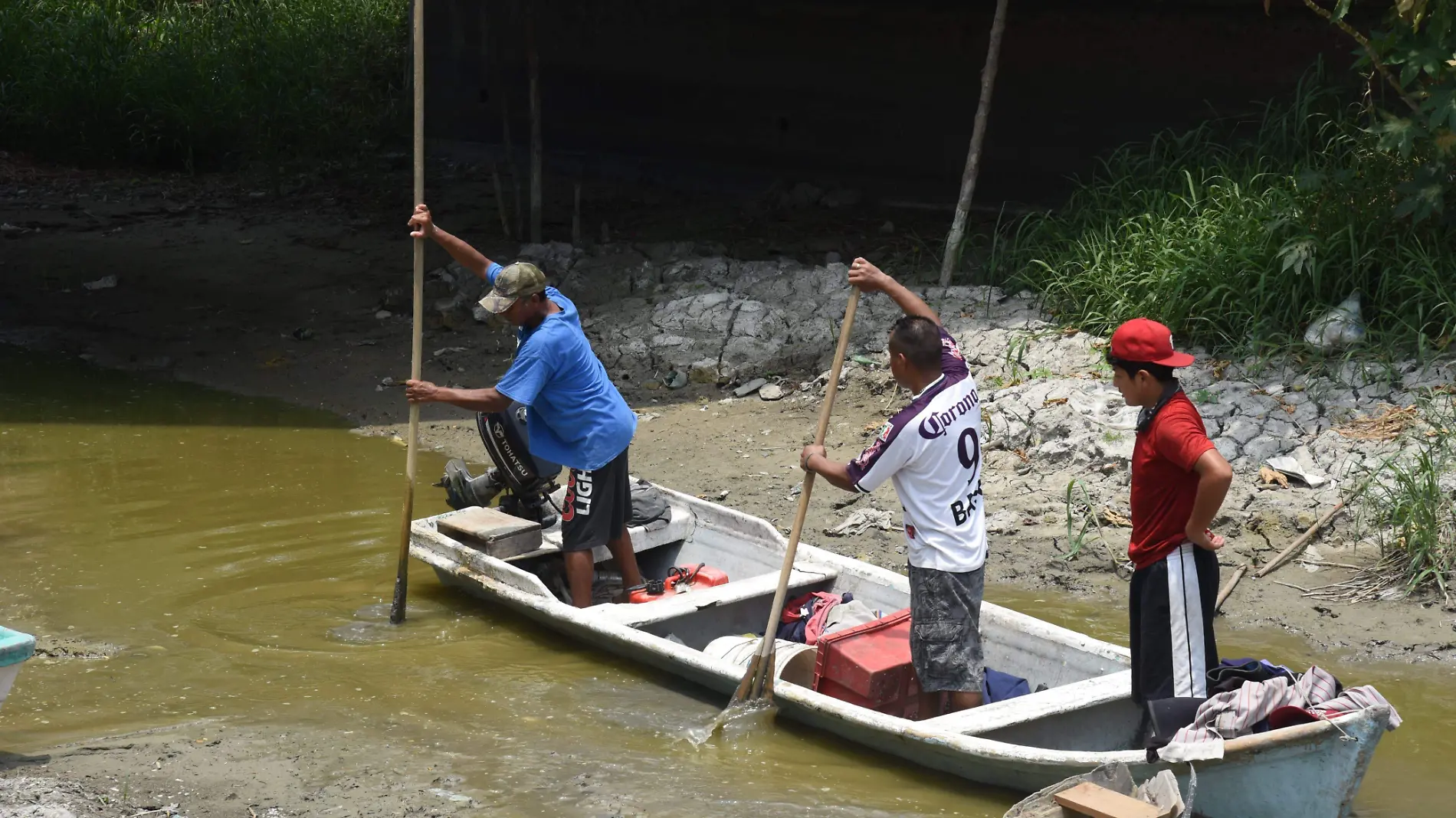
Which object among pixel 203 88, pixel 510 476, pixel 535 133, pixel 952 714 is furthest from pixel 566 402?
pixel 203 88

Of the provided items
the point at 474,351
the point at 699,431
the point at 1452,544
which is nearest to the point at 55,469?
the point at 474,351

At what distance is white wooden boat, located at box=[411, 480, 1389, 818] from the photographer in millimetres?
4035

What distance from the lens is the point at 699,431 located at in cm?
861

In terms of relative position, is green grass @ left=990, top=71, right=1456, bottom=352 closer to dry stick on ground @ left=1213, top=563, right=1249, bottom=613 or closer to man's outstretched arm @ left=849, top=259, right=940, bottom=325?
dry stick on ground @ left=1213, top=563, right=1249, bottom=613

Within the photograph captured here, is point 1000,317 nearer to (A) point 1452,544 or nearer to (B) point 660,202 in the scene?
(A) point 1452,544

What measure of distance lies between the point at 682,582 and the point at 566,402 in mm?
1109

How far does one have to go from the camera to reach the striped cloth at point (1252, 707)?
3.98m

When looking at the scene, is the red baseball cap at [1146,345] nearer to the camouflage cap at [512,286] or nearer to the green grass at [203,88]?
the camouflage cap at [512,286]

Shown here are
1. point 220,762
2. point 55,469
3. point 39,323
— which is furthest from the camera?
point 39,323

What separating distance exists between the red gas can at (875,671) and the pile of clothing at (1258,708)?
0.99 meters

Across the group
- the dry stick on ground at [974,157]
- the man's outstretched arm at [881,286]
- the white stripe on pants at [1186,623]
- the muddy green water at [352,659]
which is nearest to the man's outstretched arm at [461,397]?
the muddy green water at [352,659]

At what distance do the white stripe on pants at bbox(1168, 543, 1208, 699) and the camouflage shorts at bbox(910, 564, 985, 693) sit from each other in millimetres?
695

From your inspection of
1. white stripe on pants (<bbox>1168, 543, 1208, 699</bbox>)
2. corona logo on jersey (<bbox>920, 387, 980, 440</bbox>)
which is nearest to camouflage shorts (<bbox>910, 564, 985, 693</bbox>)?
corona logo on jersey (<bbox>920, 387, 980, 440</bbox>)

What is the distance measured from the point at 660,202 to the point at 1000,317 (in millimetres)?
4473
